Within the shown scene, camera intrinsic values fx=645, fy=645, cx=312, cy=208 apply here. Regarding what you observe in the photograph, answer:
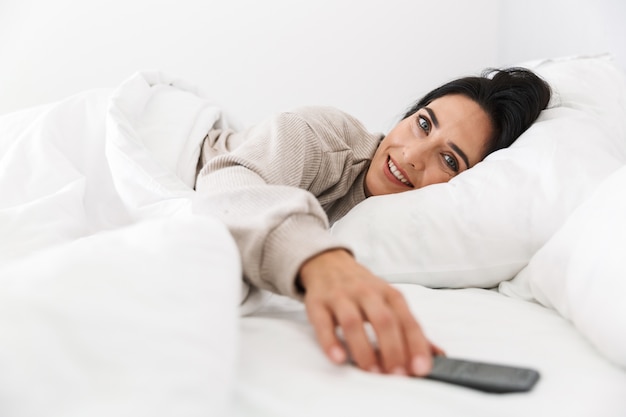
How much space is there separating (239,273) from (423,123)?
812 millimetres

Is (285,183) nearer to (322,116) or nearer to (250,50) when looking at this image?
(322,116)

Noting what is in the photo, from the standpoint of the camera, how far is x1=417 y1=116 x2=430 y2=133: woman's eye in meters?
1.30

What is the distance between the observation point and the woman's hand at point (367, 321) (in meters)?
0.55

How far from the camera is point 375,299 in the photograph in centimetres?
57

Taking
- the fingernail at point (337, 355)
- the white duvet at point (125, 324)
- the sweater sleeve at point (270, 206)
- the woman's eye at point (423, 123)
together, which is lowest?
the woman's eye at point (423, 123)

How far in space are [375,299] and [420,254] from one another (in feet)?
1.39

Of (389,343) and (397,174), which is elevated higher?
(389,343)

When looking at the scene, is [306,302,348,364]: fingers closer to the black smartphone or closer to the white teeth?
the black smartphone

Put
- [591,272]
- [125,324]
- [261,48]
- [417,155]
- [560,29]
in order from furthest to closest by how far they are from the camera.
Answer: [261,48], [560,29], [417,155], [591,272], [125,324]

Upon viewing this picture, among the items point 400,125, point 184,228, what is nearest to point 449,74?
point 400,125

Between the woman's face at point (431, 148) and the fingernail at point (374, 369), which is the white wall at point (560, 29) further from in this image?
the fingernail at point (374, 369)

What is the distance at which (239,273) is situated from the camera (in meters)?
0.59

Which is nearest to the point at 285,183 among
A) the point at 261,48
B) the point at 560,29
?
the point at 560,29

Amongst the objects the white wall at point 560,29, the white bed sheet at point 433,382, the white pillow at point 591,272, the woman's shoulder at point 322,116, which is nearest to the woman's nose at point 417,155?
the woman's shoulder at point 322,116
